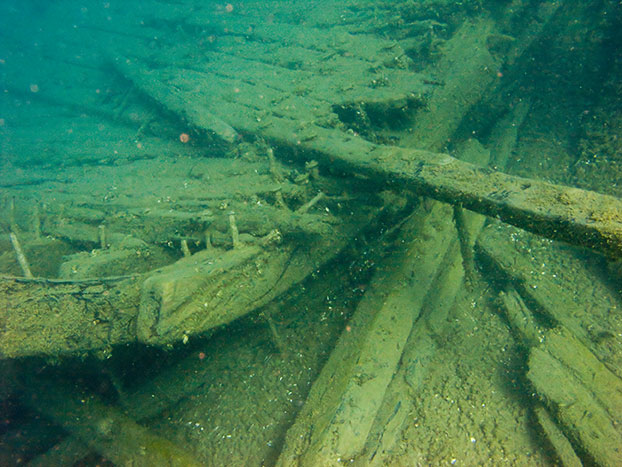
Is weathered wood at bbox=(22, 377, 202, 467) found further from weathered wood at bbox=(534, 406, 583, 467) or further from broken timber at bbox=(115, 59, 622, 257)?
broken timber at bbox=(115, 59, 622, 257)

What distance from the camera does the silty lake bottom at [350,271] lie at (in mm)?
2625

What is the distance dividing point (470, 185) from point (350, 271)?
1.85 m

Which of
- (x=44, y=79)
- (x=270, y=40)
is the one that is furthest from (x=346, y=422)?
(x=44, y=79)

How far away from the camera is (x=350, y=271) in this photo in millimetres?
3936

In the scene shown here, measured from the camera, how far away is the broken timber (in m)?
2.05

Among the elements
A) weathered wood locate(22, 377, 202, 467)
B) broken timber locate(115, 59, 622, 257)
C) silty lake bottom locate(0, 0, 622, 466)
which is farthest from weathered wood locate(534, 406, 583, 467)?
weathered wood locate(22, 377, 202, 467)

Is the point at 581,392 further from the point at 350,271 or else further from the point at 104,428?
the point at 104,428

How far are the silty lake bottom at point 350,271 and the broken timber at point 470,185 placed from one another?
0.02 meters

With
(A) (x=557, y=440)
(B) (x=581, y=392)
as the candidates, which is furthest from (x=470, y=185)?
(A) (x=557, y=440)

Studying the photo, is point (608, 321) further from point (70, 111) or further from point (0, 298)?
point (70, 111)

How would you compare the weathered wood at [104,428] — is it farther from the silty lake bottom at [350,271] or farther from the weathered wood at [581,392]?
the weathered wood at [581,392]

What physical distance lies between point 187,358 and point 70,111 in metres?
11.5

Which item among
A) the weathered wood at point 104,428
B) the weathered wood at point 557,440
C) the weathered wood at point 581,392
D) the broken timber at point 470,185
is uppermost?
the broken timber at point 470,185

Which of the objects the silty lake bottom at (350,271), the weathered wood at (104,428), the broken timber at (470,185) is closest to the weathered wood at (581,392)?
the silty lake bottom at (350,271)
